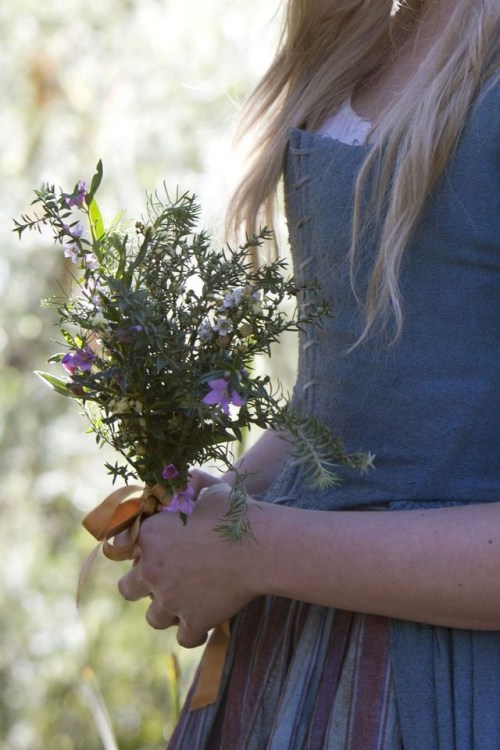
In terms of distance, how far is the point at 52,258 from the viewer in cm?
385

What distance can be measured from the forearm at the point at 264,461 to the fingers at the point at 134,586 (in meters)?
0.23

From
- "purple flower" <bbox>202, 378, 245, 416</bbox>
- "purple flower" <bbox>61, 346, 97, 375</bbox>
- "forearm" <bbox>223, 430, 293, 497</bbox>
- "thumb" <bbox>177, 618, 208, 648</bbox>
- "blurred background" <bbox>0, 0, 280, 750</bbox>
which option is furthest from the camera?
"blurred background" <bbox>0, 0, 280, 750</bbox>

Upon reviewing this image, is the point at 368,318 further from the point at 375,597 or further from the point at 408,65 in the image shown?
the point at 408,65

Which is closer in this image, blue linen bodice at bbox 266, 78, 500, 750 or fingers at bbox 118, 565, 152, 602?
blue linen bodice at bbox 266, 78, 500, 750

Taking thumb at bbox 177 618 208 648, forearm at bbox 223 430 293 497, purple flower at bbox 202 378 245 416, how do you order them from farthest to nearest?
forearm at bbox 223 430 293 497 → thumb at bbox 177 618 208 648 → purple flower at bbox 202 378 245 416

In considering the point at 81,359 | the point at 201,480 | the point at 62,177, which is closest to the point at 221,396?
the point at 81,359

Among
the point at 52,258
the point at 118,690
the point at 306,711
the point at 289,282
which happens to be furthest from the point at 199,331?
the point at 118,690

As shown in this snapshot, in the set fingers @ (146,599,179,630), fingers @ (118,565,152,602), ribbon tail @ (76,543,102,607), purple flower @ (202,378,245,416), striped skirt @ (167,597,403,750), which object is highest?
purple flower @ (202,378,245,416)

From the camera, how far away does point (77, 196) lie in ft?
3.33

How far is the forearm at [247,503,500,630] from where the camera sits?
0.94 m

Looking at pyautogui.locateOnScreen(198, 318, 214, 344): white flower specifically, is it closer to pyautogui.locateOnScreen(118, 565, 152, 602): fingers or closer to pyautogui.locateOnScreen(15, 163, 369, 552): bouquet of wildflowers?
pyautogui.locateOnScreen(15, 163, 369, 552): bouquet of wildflowers

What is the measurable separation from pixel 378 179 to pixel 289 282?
0.65 feet

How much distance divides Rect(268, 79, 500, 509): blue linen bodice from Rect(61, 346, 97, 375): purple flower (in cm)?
30

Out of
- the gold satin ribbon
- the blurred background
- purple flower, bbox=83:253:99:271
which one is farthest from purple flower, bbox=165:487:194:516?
the blurred background
